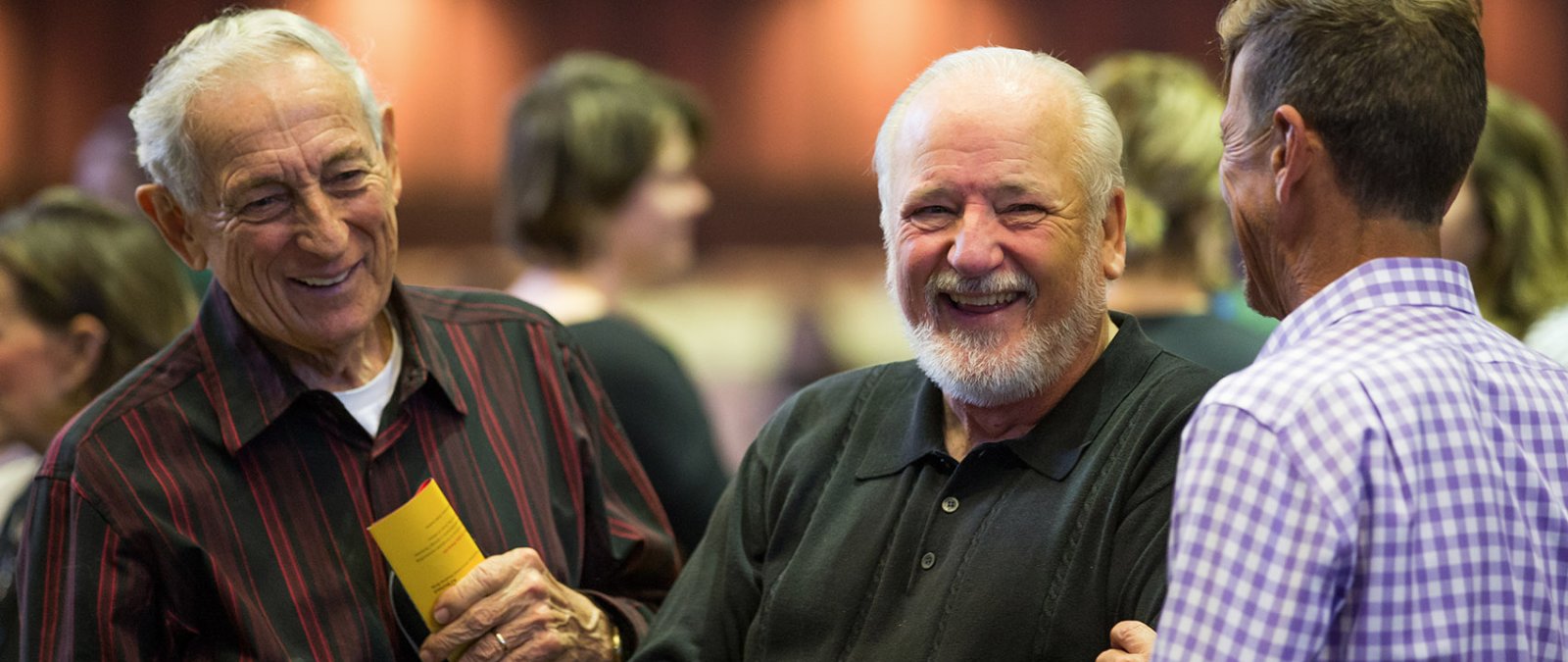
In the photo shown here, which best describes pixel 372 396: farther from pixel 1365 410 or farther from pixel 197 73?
pixel 1365 410

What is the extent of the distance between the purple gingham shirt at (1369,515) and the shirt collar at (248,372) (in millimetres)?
1164

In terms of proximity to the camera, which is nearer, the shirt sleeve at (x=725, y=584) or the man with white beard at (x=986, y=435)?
the man with white beard at (x=986, y=435)

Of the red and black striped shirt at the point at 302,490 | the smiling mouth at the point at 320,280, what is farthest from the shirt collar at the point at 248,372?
the smiling mouth at the point at 320,280

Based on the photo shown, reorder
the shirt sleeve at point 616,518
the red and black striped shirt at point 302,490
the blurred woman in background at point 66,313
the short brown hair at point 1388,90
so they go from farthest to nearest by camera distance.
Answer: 1. the blurred woman in background at point 66,313
2. the shirt sleeve at point 616,518
3. the red and black striped shirt at point 302,490
4. the short brown hair at point 1388,90

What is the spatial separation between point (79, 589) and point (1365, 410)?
5.02ft

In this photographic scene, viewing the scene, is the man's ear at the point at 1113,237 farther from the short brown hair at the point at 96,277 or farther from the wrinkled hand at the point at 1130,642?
the short brown hair at the point at 96,277

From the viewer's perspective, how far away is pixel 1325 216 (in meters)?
1.60

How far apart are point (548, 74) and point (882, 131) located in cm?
135

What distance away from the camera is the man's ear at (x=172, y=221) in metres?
2.24

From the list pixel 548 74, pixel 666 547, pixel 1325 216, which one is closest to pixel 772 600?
pixel 666 547

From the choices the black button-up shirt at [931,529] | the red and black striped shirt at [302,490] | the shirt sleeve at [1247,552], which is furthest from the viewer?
the red and black striped shirt at [302,490]

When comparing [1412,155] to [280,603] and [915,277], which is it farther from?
[280,603]

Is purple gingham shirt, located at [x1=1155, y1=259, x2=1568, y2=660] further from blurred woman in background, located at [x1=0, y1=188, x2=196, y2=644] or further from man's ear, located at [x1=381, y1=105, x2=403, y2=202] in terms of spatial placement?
blurred woman in background, located at [x1=0, y1=188, x2=196, y2=644]

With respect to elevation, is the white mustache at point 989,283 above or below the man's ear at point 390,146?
below
